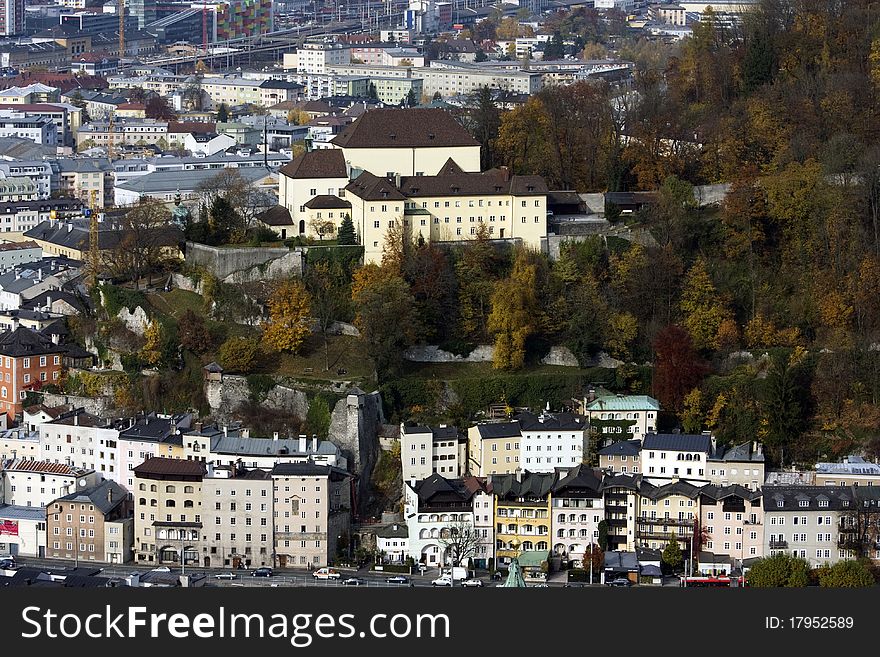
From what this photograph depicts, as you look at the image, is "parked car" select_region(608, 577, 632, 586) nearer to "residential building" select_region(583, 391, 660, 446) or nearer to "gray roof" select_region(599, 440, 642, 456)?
"gray roof" select_region(599, 440, 642, 456)

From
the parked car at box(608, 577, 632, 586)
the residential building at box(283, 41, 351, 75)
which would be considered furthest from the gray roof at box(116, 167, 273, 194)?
the residential building at box(283, 41, 351, 75)

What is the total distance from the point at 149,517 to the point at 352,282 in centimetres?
926

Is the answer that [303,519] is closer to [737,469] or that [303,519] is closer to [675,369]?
[675,369]

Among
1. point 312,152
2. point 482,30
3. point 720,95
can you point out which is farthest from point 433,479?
point 482,30

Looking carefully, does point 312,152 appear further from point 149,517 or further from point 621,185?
point 149,517

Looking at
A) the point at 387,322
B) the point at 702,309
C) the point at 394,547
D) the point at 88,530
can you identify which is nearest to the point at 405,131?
the point at 387,322

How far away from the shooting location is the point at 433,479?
5312 cm

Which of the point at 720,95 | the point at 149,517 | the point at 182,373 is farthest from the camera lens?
the point at 720,95

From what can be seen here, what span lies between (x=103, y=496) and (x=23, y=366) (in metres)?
7.31

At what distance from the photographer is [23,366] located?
59.8 metres

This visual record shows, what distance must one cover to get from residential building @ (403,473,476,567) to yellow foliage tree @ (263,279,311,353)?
7.00 meters

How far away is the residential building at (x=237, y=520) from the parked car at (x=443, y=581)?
440 centimetres

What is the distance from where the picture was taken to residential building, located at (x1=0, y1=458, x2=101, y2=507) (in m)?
55.2

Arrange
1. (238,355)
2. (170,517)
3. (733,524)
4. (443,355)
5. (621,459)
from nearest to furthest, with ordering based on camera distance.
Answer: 1. (733,524)
2. (170,517)
3. (621,459)
4. (238,355)
5. (443,355)
